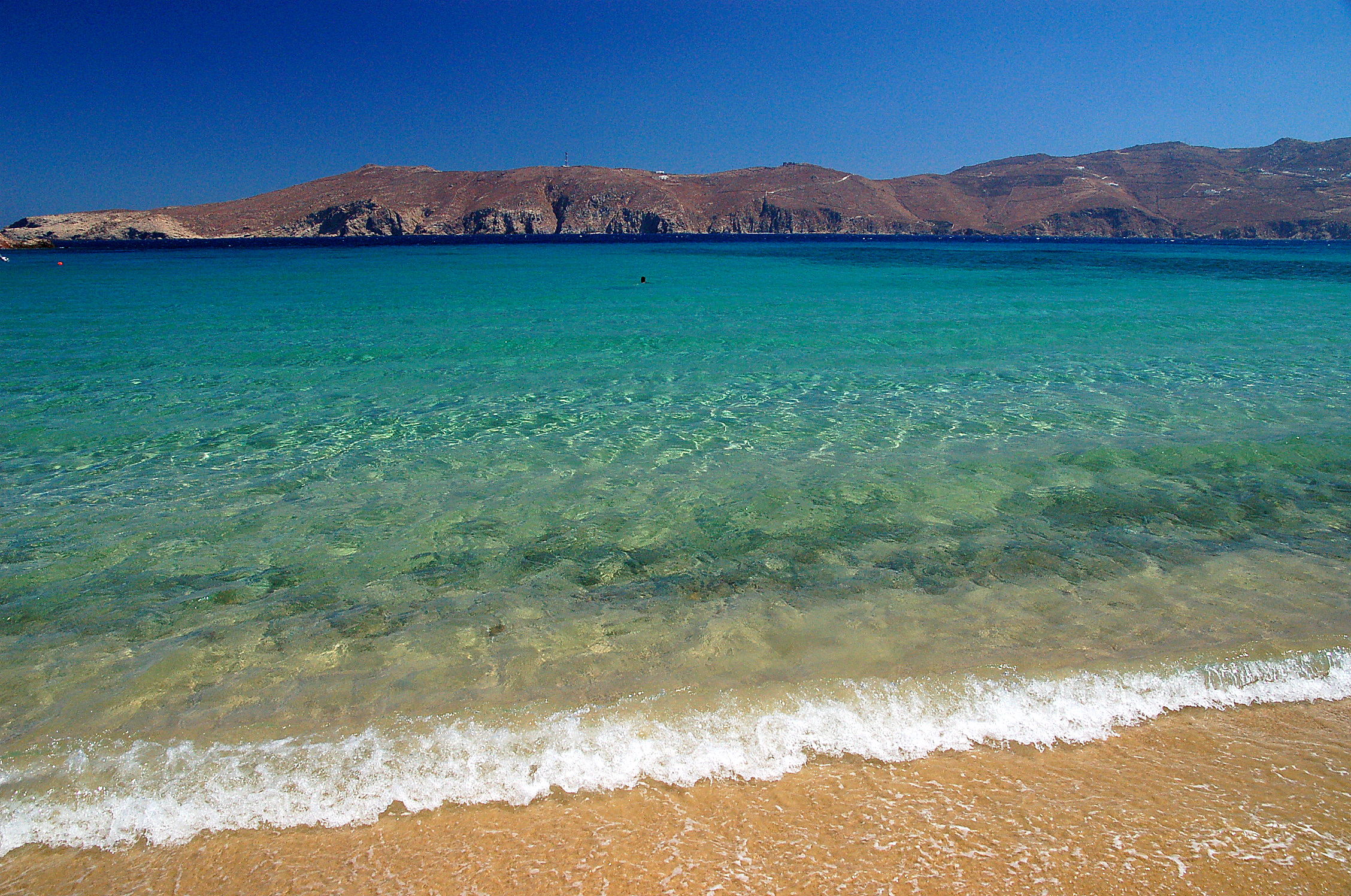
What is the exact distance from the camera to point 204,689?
3838mm

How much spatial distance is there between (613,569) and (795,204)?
557 feet

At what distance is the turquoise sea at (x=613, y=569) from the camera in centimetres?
341

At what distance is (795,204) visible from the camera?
162750 mm

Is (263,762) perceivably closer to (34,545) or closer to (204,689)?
(204,689)

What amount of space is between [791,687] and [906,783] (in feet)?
2.58

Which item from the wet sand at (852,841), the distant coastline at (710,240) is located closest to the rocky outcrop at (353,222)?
the distant coastline at (710,240)

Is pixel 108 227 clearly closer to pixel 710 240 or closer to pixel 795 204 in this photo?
pixel 710 240

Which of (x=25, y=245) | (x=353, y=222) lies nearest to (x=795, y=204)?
(x=353, y=222)

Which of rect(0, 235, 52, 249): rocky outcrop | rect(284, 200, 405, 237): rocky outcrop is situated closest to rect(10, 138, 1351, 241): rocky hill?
→ rect(284, 200, 405, 237): rocky outcrop

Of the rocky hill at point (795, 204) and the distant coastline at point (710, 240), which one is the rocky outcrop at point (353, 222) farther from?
the distant coastline at point (710, 240)

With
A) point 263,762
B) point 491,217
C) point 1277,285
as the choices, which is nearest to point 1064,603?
point 263,762

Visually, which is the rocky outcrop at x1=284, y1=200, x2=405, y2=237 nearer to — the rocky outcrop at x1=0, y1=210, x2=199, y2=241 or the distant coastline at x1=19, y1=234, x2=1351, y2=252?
the distant coastline at x1=19, y1=234, x2=1351, y2=252

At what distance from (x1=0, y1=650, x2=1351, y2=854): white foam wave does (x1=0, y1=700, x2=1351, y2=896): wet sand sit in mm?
95

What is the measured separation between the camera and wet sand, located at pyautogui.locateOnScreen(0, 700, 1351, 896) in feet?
8.73
